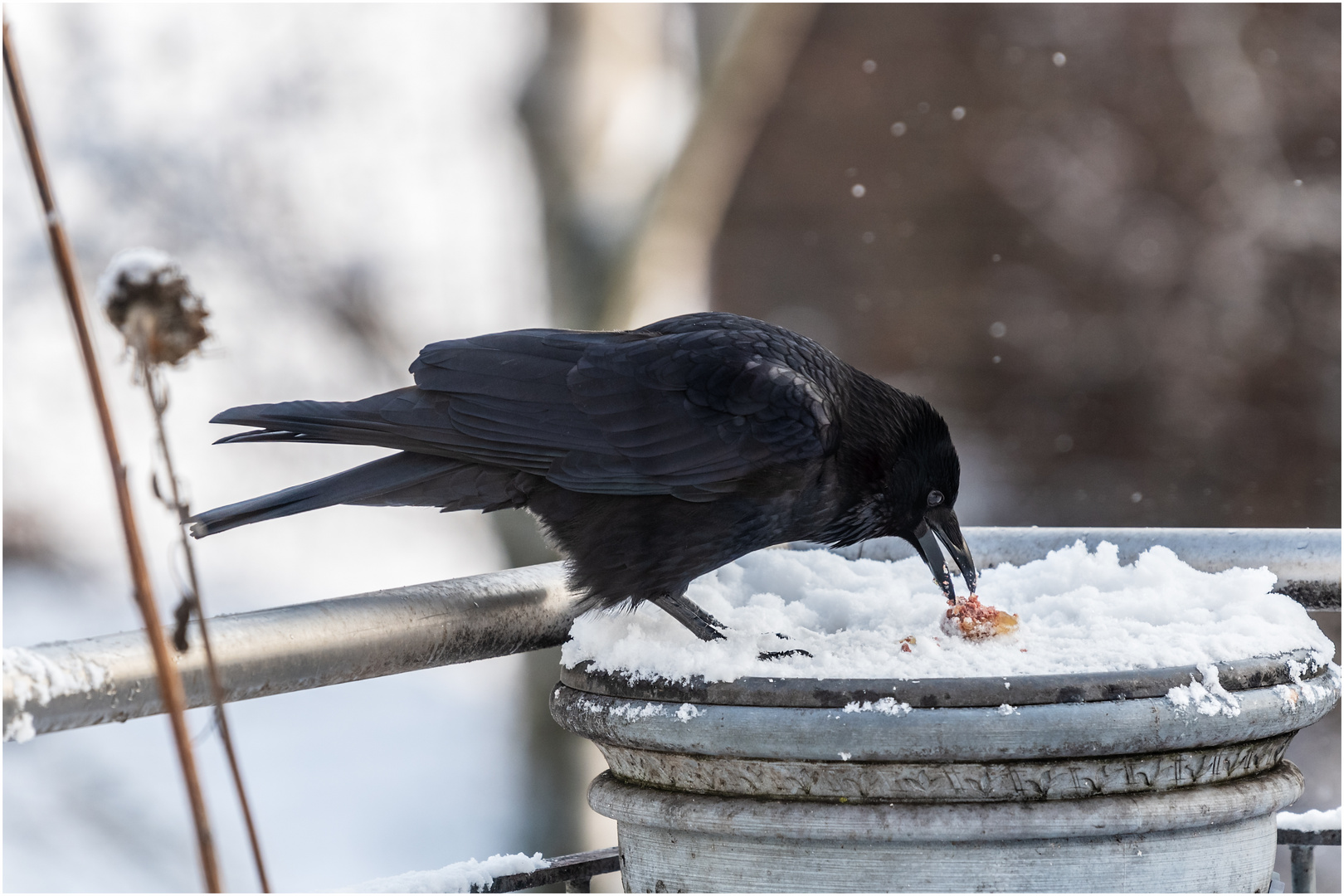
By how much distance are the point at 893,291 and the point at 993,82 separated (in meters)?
1.29

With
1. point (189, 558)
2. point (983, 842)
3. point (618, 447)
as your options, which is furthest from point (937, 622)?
point (189, 558)

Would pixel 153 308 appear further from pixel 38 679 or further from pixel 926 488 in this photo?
pixel 926 488

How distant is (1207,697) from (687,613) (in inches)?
32.4

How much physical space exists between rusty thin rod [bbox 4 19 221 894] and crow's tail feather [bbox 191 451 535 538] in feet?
4.09

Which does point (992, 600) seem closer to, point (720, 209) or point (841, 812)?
point (841, 812)

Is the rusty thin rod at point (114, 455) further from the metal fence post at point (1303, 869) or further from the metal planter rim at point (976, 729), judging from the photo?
the metal fence post at point (1303, 869)

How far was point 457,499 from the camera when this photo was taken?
1966 millimetres

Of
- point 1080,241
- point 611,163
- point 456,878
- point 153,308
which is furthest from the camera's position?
point 1080,241

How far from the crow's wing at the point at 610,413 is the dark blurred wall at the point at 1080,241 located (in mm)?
5028

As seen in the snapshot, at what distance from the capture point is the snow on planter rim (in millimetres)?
1325

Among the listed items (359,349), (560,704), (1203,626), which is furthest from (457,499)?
(359,349)

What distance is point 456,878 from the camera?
157 cm

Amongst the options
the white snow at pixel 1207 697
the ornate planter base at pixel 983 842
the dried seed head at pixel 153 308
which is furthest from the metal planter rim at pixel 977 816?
the dried seed head at pixel 153 308

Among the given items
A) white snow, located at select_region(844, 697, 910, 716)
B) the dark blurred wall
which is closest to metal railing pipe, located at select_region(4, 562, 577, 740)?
white snow, located at select_region(844, 697, 910, 716)
